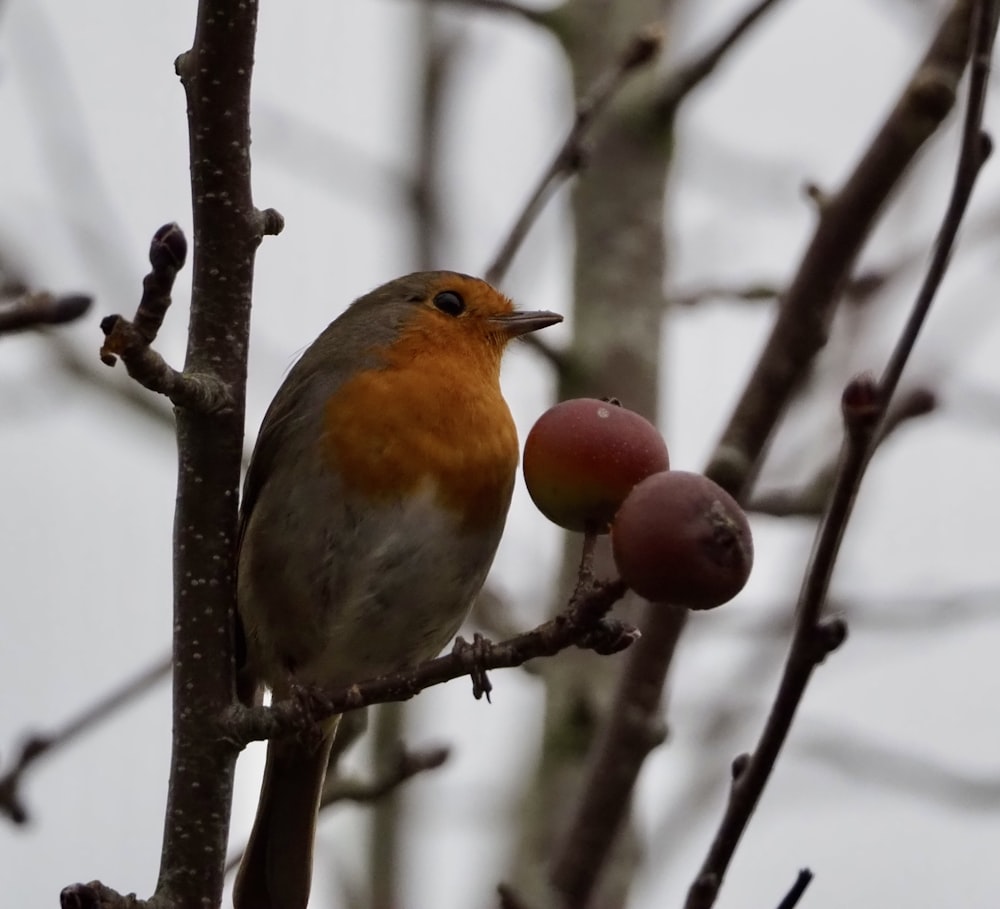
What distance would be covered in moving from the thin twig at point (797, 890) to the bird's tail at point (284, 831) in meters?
1.73

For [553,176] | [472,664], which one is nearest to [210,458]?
[472,664]

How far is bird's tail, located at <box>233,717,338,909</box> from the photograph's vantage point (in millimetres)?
3414

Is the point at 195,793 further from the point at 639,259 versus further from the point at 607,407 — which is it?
the point at 639,259

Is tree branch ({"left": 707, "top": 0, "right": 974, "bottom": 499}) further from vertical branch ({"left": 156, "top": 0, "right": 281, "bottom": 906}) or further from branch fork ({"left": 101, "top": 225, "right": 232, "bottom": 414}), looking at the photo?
branch fork ({"left": 101, "top": 225, "right": 232, "bottom": 414})

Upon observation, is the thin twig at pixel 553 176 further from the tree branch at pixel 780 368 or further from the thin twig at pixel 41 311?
the thin twig at pixel 41 311

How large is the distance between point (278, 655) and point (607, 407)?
4.87 ft

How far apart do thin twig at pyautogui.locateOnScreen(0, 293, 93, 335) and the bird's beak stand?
1.44 metres

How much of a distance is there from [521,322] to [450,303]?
9.8 inches

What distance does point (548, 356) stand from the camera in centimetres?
415

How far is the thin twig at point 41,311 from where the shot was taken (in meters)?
2.12

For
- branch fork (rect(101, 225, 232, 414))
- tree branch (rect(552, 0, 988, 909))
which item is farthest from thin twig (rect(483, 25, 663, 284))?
branch fork (rect(101, 225, 232, 414))

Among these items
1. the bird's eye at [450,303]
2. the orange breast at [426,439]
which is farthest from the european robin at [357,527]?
the bird's eye at [450,303]

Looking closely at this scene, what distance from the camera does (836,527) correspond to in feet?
5.06

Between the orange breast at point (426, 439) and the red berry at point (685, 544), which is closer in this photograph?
the red berry at point (685, 544)
